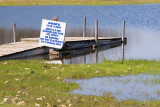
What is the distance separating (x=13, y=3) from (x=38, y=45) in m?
80.1

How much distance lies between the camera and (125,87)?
→ 711 inches

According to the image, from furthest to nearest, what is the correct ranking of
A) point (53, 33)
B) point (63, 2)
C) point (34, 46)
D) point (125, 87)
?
1. point (63, 2)
2. point (34, 46)
3. point (53, 33)
4. point (125, 87)

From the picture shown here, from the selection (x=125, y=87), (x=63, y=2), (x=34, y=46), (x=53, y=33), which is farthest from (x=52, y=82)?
(x=63, y=2)

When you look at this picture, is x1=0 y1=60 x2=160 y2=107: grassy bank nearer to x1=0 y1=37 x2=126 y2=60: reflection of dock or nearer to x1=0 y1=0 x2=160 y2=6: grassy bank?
x1=0 y1=37 x2=126 y2=60: reflection of dock

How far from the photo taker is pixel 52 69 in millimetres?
21188

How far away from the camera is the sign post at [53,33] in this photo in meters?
29.9

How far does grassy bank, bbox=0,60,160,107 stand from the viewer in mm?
14656

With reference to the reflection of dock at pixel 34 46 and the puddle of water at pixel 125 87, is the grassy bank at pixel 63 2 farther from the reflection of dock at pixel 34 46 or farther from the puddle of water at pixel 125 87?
the puddle of water at pixel 125 87

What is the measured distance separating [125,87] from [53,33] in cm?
Result: 1304

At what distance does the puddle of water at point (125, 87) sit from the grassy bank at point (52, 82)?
1.87 ft

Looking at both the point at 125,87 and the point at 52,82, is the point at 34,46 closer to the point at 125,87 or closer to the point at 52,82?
the point at 52,82

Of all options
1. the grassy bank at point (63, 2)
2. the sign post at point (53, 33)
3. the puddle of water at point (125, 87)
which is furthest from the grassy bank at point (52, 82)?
the grassy bank at point (63, 2)

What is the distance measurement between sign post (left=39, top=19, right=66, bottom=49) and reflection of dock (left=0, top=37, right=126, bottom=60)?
979 millimetres

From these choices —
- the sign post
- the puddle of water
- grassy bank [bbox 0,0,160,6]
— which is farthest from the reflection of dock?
grassy bank [bbox 0,0,160,6]
